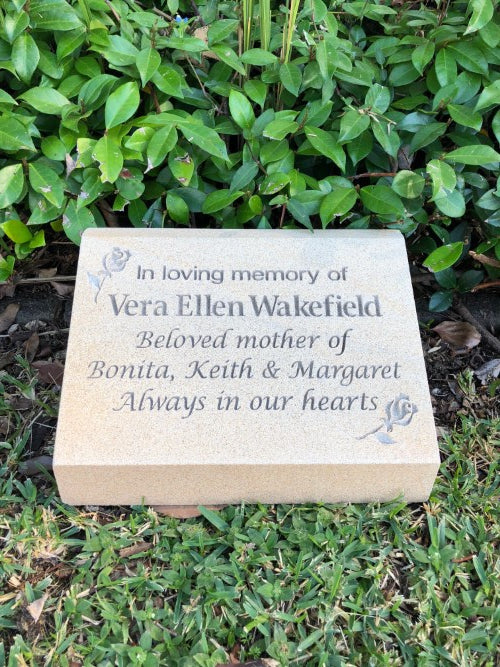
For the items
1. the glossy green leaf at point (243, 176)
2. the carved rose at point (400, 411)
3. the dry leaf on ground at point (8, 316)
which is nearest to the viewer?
the carved rose at point (400, 411)

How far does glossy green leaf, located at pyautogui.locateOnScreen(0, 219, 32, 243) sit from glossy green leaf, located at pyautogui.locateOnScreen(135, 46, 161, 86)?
0.56 m

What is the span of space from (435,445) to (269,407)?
40 centimetres

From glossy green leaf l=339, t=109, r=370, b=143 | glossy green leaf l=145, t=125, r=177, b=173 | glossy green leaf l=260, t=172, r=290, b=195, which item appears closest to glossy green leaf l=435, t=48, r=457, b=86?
glossy green leaf l=339, t=109, r=370, b=143

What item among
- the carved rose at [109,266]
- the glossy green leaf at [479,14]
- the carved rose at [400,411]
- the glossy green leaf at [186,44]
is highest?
the glossy green leaf at [479,14]

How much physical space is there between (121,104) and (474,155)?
964 millimetres

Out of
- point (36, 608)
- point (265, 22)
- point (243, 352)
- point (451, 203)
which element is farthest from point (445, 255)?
point (36, 608)

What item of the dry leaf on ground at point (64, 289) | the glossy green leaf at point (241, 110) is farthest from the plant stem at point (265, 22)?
the dry leaf on ground at point (64, 289)

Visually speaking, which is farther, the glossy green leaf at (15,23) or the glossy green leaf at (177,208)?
the glossy green leaf at (177,208)

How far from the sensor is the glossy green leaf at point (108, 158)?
1683 mm

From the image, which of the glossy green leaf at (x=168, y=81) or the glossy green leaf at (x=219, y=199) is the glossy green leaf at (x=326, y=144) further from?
the glossy green leaf at (x=168, y=81)

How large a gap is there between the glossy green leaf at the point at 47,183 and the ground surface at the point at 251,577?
2.14 feet

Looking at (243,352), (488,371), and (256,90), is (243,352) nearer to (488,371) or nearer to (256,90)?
(256,90)

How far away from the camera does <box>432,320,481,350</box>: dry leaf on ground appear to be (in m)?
2.07

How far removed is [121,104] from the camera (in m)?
1.67
